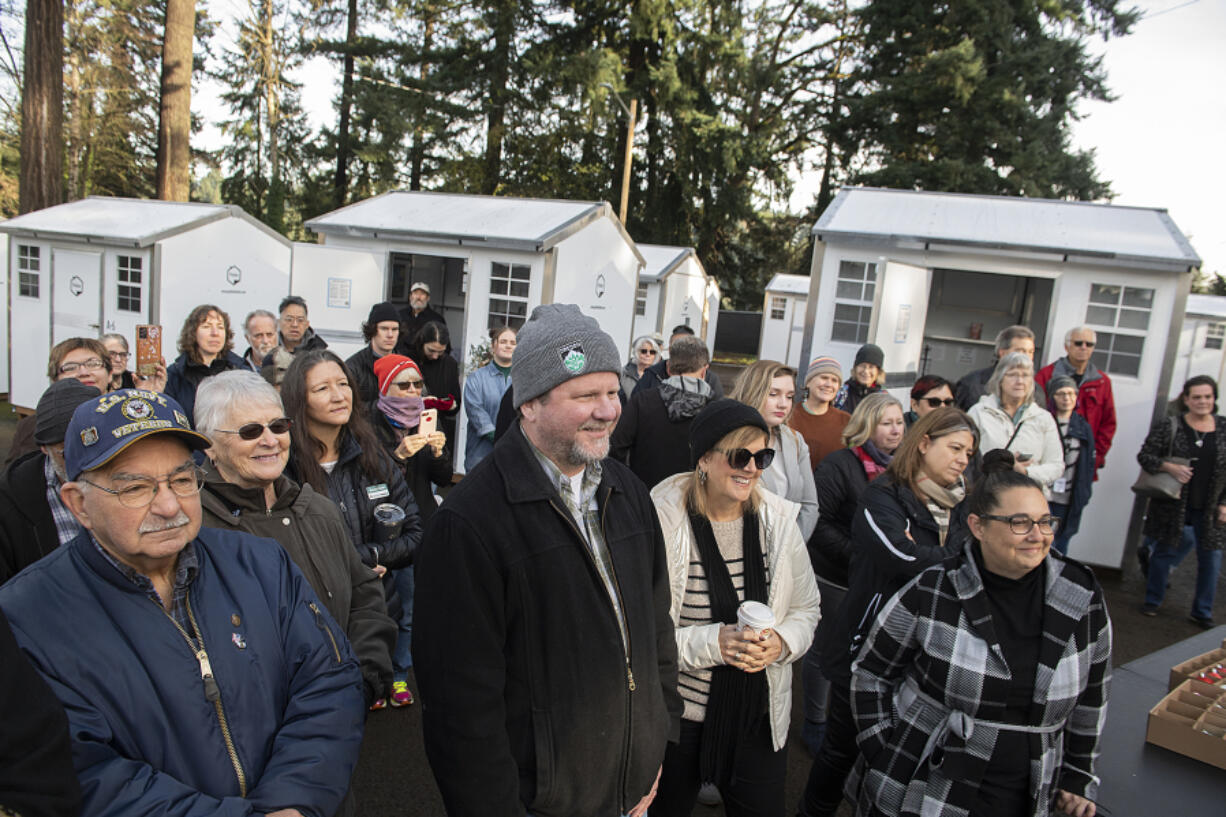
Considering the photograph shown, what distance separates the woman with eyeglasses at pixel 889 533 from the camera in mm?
2883

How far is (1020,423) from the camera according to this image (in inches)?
194

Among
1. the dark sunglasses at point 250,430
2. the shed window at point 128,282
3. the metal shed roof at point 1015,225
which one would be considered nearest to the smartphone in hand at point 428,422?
the dark sunglasses at point 250,430

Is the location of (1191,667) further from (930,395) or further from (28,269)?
(28,269)

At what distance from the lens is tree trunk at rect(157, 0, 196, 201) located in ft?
44.5

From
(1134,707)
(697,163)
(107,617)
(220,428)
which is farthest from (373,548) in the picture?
(697,163)

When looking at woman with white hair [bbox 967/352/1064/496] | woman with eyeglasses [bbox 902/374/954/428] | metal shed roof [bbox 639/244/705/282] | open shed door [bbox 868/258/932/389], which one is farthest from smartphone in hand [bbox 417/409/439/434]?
metal shed roof [bbox 639/244/705/282]

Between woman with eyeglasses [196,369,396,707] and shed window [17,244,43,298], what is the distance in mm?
10824

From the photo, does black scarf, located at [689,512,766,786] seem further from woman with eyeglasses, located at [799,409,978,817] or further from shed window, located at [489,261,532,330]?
shed window, located at [489,261,532,330]

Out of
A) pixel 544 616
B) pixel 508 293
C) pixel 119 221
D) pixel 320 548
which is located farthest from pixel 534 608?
pixel 119 221

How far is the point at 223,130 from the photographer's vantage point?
26.4 metres

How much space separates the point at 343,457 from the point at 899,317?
635 centimetres

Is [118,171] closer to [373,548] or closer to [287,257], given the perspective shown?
[287,257]

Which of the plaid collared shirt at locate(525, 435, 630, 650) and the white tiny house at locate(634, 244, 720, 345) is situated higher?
the white tiny house at locate(634, 244, 720, 345)

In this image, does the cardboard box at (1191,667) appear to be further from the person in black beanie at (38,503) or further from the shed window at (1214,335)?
the shed window at (1214,335)
